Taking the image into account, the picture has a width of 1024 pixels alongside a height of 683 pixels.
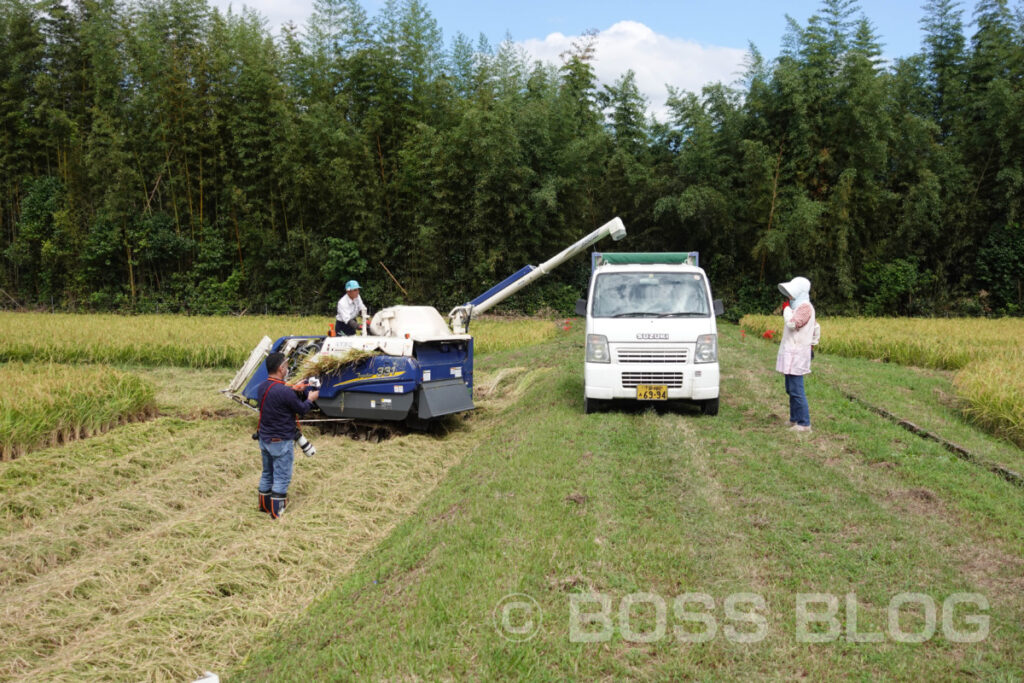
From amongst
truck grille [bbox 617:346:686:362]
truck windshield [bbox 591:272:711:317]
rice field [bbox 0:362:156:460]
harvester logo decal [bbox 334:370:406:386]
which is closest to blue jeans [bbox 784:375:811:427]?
Result: truck grille [bbox 617:346:686:362]

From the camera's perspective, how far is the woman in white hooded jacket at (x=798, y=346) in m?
7.39

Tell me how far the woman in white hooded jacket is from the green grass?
0.32 meters

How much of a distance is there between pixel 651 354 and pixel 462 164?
15.2 m

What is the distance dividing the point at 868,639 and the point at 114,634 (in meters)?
4.03

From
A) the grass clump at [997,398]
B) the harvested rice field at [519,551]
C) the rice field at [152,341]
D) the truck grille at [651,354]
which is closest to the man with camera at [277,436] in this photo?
the harvested rice field at [519,551]

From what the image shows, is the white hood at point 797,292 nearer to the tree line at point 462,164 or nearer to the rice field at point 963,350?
the rice field at point 963,350

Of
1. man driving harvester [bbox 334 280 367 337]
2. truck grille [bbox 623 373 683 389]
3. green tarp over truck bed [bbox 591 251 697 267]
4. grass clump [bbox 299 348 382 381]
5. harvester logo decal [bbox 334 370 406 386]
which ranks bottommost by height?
truck grille [bbox 623 373 683 389]

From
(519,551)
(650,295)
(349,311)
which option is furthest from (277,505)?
(650,295)

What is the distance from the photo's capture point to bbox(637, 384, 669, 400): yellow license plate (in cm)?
795

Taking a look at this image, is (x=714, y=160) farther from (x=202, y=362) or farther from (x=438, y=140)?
(x=202, y=362)

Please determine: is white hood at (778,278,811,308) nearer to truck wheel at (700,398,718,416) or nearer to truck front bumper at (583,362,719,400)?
truck front bumper at (583,362,719,400)

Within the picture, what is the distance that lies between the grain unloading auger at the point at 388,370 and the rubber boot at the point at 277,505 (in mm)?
2331

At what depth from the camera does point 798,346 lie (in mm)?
7414

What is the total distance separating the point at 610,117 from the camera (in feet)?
84.7
